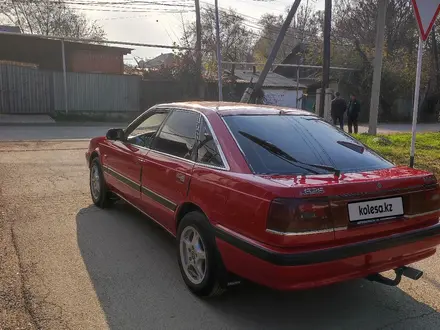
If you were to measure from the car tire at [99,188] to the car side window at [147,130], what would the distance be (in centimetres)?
93

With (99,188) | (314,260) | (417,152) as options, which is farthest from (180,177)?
(417,152)

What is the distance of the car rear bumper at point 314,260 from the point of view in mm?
2686

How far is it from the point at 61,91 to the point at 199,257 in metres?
21.5

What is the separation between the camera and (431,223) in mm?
3311

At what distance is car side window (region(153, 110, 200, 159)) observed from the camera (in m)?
3.84

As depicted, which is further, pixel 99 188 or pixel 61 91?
pixel 61 91

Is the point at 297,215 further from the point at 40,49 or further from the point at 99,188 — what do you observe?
the point at 40,49

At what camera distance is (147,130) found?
4715 millimetres

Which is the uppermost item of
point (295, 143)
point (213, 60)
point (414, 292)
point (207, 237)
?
point (213, 60)

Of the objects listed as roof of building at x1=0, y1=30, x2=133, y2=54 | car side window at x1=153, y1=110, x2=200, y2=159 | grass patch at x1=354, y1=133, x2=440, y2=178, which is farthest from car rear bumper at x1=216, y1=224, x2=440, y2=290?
roof of building at x1=0, y1=30, x2=133, y2=54

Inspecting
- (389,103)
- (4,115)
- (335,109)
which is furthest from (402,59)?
(4,115)

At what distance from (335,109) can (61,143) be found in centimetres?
1056

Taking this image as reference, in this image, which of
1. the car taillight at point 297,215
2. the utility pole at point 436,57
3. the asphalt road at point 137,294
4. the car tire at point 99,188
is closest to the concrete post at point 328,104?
the car tire at point 99,188

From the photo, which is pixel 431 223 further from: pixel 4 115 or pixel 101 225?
pixel 4 115
